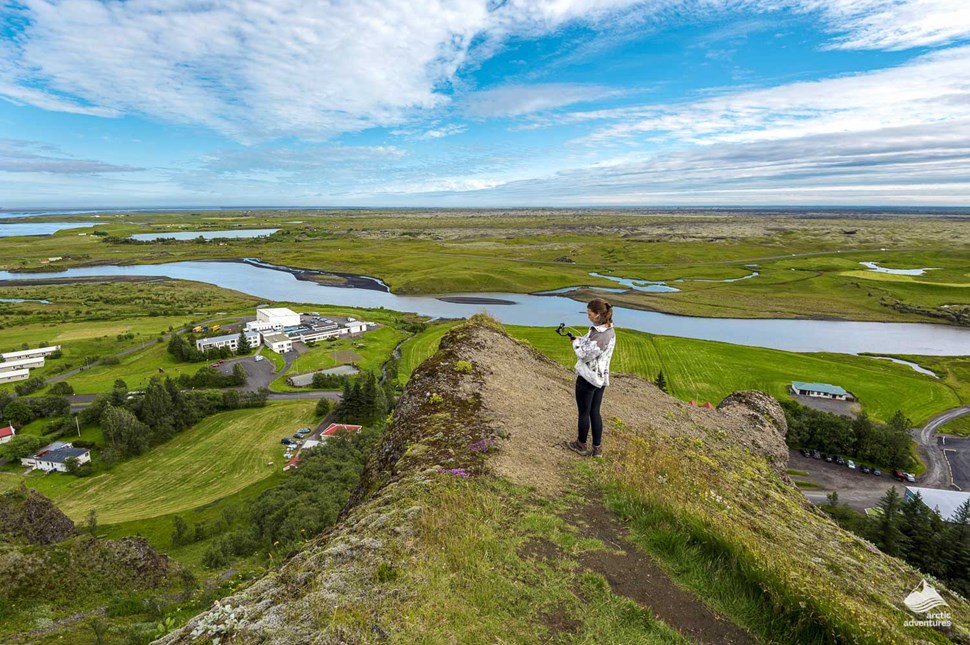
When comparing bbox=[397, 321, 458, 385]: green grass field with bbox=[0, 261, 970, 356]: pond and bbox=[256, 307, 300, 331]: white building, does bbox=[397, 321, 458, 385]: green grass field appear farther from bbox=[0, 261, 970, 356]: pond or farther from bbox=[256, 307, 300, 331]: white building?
bbox=[256, 307, 300, 331]: white building

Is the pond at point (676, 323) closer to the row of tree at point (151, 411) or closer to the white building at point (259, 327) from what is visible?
the white building at point (259, 327)

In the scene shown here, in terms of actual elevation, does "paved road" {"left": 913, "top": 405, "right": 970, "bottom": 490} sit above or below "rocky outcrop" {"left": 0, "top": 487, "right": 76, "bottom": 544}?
below

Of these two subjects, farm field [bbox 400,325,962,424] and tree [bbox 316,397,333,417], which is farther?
tree [bbox 316,397,333,417]

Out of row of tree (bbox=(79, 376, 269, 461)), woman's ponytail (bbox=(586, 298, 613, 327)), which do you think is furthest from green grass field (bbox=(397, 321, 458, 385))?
woman's ponytail (bbox=(586, 298, 613, 327))

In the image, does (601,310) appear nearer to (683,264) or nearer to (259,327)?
(259,327)

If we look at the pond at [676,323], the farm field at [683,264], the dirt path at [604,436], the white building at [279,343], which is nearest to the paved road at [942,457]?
the pond at [676,323]

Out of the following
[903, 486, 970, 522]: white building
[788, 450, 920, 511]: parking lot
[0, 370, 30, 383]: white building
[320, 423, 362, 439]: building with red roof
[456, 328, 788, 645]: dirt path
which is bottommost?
[788, 450, 920, 511]: parking lot
